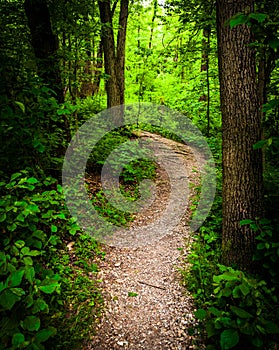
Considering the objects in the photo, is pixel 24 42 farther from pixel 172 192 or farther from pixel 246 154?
pixel 172 192

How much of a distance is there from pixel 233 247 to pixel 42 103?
3286 mm

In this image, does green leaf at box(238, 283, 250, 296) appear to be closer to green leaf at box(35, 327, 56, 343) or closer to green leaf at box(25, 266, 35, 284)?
green leaf at box(35, 327, 56, 343)

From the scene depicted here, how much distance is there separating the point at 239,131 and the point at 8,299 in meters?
3.15

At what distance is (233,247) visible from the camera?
11.5ft

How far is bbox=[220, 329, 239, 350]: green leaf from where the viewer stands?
213 centimetres

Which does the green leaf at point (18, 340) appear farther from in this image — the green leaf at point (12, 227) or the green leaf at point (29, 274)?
the green leaf at point (12, 227)

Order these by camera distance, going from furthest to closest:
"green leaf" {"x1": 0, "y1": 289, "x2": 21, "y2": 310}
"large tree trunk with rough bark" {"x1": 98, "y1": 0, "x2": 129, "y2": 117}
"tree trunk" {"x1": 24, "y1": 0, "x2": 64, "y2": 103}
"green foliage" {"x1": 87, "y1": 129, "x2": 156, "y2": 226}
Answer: "large tree trunk with rough bark" {"x1": 98, "y1": 0, "x2": 129, "y2": 117} < "green foliage" {"x1": 87, "y1": 129, "x2": 156, "y2": 226} < "tree trunk" {"x1": 24, "y1": 0, "x2": 64, "y2": 103} < "green leaf" {"x1": 0, "y1": 289, "x2": 21, "y2": 310}

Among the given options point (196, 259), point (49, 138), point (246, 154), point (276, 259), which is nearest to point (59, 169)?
point (49, 138)

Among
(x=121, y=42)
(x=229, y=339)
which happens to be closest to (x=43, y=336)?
(x=229, y=339)

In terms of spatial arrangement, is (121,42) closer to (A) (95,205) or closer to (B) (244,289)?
(A) (95,205)

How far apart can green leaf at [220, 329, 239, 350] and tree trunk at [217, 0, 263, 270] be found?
139cm

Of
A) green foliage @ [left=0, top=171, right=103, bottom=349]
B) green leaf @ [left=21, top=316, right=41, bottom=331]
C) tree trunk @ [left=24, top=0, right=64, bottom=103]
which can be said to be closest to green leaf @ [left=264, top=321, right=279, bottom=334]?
green foliage @ [left=0, top=171, right=103, bottom=349]

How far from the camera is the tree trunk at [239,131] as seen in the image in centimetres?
315

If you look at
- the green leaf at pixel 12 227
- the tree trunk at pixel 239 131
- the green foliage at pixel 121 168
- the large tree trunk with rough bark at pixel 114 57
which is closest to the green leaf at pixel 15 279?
the green leaf at pixel 12 227
